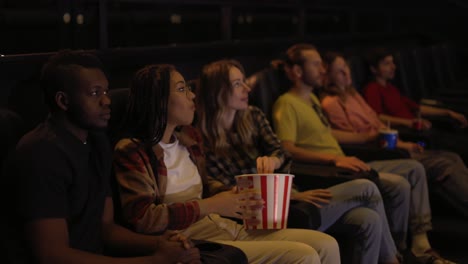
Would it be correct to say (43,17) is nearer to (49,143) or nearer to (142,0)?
(142,0)

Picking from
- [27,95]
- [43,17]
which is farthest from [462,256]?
[43,17]

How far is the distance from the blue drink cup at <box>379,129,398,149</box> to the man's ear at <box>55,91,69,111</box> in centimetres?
224

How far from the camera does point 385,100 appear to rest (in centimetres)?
475

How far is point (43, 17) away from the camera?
668 cm

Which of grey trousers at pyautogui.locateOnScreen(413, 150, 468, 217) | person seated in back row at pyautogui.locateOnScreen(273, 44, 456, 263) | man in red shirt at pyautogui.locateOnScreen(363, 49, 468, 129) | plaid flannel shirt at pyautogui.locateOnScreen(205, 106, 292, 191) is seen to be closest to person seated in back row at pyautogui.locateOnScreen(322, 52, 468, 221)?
grey trousers at pyautogui.locateOnScreen(413, 150, 468, 217)

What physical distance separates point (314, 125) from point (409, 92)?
2177 millimetres

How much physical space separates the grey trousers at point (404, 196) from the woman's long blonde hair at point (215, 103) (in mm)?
1002

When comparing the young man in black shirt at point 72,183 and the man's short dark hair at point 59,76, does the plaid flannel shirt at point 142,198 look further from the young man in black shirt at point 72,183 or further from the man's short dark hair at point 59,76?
the man's short dark hair at point 59,76

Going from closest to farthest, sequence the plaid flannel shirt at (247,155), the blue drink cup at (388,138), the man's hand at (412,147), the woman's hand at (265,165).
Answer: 1. the woman's hand at (265,165)
2. the plaid flannel shirt at (247,155)
3. the blue drink cup at (388,138)
4. the man's hand at (412,147)

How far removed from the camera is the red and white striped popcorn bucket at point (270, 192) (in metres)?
2.47

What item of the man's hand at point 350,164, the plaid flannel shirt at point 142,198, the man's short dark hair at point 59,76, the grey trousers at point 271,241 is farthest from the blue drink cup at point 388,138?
the man's short dark hair at point 59,76

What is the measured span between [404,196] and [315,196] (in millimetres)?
858

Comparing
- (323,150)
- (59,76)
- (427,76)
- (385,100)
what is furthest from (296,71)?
(427,76)

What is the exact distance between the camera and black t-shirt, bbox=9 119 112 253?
A: 1914mm
